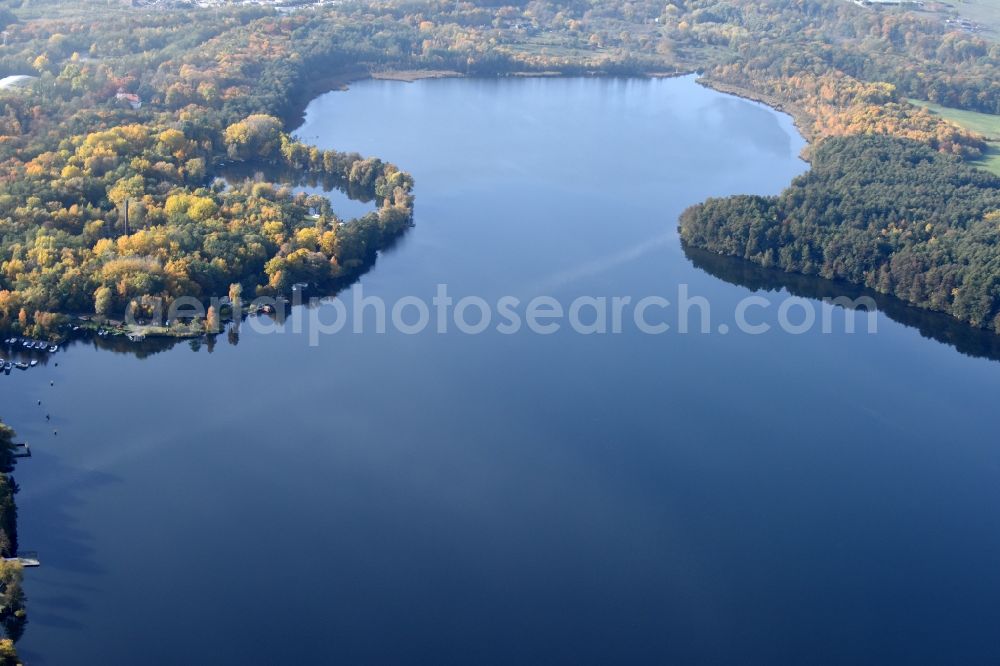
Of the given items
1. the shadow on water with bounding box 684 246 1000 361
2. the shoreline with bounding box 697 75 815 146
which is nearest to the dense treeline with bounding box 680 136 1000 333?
the shadow on water with bounding box 684 246 1000 361

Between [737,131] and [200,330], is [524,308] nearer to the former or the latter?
[200,330]

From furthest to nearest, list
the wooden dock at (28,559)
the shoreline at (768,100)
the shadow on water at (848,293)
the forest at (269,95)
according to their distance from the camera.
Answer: the shoreline at (768,100) < the shadow on water at (848,293) < the forest at (269,95) < the wooden dock at (28,559)

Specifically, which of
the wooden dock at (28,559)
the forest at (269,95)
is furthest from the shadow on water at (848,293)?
the wooden dock at (28,559)

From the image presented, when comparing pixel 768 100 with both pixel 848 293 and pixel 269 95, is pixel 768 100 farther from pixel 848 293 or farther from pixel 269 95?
pixel 269 95

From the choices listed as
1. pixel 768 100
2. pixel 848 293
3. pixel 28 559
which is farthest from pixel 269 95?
pixel 28 559

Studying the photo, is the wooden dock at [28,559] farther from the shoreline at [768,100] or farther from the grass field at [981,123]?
the grass field at [981,123]

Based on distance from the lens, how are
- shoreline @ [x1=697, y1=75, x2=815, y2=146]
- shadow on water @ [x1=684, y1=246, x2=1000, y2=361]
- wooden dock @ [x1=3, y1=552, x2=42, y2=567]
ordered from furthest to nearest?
shoreline @ [x1=697, y1=75, x2=815, y2=146]
shadow on water @ [x1=684, y1=246, x2=1000, y2=361]
wooden dock @ [x1=3, y1=552, x2=42, y2=567]

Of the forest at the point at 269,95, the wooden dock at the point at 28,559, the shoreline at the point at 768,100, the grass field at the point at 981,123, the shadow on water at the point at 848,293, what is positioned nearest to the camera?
the wooden dock at the point at 28,559

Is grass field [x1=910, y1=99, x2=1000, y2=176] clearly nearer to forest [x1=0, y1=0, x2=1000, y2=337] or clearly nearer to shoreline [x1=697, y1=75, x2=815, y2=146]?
forest [x1=0, y1=0, x2=1000, y2=337]
